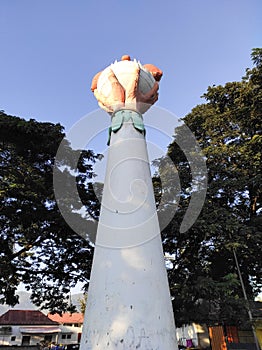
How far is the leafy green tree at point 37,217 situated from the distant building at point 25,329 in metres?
15.9

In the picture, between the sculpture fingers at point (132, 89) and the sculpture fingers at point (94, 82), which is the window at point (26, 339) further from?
the sculpture fingers at point (132, 89)

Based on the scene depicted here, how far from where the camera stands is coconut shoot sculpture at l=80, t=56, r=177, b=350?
9.04 feet

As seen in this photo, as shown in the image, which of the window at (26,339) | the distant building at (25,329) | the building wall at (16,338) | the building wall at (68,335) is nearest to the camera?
the building wall at (16,338)

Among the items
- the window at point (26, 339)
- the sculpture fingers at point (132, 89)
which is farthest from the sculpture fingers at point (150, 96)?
the window at point (26, 339)

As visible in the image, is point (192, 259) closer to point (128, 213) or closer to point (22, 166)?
point (22, 166)

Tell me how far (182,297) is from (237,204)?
557 cm

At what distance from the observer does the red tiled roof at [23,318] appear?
2633 cm

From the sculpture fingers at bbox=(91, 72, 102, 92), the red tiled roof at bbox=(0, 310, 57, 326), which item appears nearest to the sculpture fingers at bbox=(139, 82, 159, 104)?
the sculpture fingers at bbox=(91, 72, 102, 92)

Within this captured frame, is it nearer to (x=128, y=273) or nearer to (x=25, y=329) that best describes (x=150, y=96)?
(x=128, y=273)

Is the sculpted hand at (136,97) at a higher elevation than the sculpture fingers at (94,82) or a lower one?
lower

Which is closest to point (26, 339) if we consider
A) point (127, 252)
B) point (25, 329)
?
point (25, 329)

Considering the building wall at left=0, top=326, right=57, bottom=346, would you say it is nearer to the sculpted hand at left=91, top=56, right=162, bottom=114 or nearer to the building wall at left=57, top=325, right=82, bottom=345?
the building wall at left=57, top=325, right=82, bottom=345

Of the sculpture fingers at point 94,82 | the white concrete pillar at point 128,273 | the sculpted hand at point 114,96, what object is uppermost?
the sculpture fingers at point 94,82

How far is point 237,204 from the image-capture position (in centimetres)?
1320
